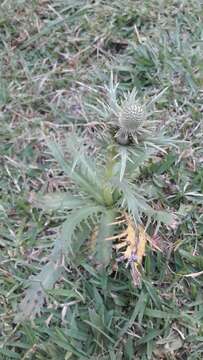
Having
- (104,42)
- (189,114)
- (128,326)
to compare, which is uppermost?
(104,42)

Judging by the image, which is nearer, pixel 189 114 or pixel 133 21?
pixel 189 114

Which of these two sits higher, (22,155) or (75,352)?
(22,155)

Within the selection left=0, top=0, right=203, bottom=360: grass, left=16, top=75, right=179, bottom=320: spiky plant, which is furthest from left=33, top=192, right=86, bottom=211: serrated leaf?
left=0, top=0, right=203, bottom=360: grass

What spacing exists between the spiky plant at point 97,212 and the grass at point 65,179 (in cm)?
7

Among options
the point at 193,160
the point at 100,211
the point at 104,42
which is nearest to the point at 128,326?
the point at 100,211

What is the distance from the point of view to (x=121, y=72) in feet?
9.84

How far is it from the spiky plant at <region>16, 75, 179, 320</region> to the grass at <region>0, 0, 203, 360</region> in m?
0.07

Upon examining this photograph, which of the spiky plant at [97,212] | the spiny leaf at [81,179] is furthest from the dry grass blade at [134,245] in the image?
Answer: the spiny leaf at [81,179]

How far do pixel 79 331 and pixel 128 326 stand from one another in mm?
175

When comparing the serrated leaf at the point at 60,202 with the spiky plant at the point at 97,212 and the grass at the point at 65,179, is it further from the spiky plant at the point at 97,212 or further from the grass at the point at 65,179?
the grass at the point at 65,179

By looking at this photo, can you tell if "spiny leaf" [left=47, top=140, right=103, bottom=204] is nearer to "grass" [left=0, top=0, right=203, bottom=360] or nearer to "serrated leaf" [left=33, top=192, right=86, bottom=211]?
"serrated leaf" [left=33, top=192, right=86, bottom=211]

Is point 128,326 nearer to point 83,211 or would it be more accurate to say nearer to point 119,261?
point 119,261

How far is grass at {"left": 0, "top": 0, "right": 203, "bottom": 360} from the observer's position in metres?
2.34

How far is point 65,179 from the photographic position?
265 centimetres
